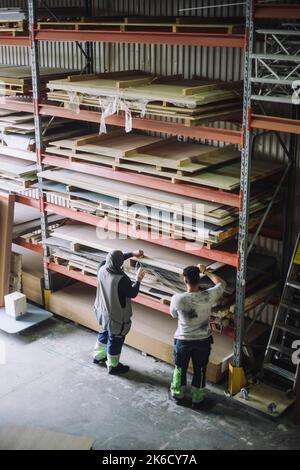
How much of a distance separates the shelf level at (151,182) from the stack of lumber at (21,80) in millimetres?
1366

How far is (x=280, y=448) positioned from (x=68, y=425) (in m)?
2.80

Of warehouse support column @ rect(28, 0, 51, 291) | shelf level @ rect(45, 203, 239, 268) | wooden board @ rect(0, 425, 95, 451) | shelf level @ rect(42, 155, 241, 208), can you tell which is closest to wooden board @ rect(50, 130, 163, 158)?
shelf level @ rect(42, 155, 241, 208)

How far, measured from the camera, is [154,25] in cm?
854

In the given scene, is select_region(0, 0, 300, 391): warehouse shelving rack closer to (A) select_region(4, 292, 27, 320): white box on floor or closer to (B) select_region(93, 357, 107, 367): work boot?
(A) select_region(4, 292, 27, 320): white box on floor

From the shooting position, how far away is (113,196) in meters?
9.79

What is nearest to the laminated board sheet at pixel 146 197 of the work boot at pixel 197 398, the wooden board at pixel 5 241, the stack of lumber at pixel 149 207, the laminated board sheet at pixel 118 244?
the stack of lumber at pixel 149 207

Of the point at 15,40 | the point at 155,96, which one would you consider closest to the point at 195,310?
the point at 155,96

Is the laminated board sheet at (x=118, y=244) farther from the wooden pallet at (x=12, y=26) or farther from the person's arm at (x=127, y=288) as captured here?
the wooden pallet at (x=12, y=26)

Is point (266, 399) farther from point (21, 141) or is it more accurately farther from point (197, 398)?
point (21, 141)

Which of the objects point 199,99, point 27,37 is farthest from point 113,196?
point 27,37

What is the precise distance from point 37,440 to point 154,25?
18.4 ft

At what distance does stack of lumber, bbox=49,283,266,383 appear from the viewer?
934cm

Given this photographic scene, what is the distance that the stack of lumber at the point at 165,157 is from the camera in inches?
344

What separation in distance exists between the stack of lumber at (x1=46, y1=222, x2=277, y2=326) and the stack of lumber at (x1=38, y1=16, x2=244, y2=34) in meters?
3.36
